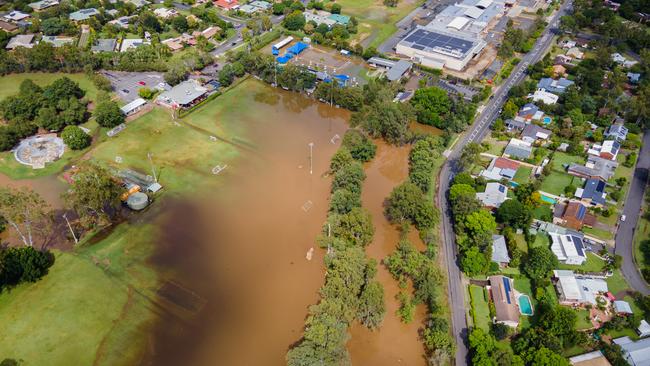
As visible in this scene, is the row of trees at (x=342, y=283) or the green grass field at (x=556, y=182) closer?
the row of trees at (x=342, y=283)

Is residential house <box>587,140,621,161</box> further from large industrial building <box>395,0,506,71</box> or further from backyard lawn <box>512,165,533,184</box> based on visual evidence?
large industrial building <box>395,0,506,71</box>

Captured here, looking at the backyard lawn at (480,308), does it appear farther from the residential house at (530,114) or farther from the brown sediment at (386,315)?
the residential house at (530,114)

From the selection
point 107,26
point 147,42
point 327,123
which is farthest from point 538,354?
point 107,26

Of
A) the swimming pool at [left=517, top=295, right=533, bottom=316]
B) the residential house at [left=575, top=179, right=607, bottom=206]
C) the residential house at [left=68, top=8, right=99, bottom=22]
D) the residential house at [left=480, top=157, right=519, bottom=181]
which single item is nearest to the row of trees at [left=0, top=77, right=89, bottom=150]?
the residential house at [left=68, top=8, right=99, bottom=22]

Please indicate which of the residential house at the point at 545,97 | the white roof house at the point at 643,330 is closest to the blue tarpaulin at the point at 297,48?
the residential house at the point at 545,97

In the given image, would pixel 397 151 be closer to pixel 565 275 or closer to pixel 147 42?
pixel 565 275
